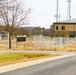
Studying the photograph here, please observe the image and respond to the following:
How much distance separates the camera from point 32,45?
51844 mm

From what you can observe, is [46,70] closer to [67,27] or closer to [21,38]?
[21,38]

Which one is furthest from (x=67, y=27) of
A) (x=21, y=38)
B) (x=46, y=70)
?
(x=46, y=70)

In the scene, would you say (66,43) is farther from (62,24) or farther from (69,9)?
(69,9)

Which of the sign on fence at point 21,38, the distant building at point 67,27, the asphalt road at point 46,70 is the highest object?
the distant building at point 67,27

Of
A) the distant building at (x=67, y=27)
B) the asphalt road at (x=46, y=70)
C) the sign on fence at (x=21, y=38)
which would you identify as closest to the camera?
the asphalt road at (x=46, y=70)

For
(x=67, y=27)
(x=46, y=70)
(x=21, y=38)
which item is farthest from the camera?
(x=67, y=27)

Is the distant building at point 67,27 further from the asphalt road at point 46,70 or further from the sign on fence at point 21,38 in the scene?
the asphalt road at point 46,70

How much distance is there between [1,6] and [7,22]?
30.0 m

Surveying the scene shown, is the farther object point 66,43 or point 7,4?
point 66,43

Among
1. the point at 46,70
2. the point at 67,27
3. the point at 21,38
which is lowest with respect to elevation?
the point at 46,70

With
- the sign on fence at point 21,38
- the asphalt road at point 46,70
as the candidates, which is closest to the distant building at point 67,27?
the sign on fence at point 21,38

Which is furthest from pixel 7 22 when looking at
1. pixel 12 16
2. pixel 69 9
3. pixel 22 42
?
pixel 69 9

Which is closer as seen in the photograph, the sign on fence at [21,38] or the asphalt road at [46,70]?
the asphalt road at [46,70]

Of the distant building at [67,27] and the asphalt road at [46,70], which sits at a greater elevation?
the distant building at [67,27]
